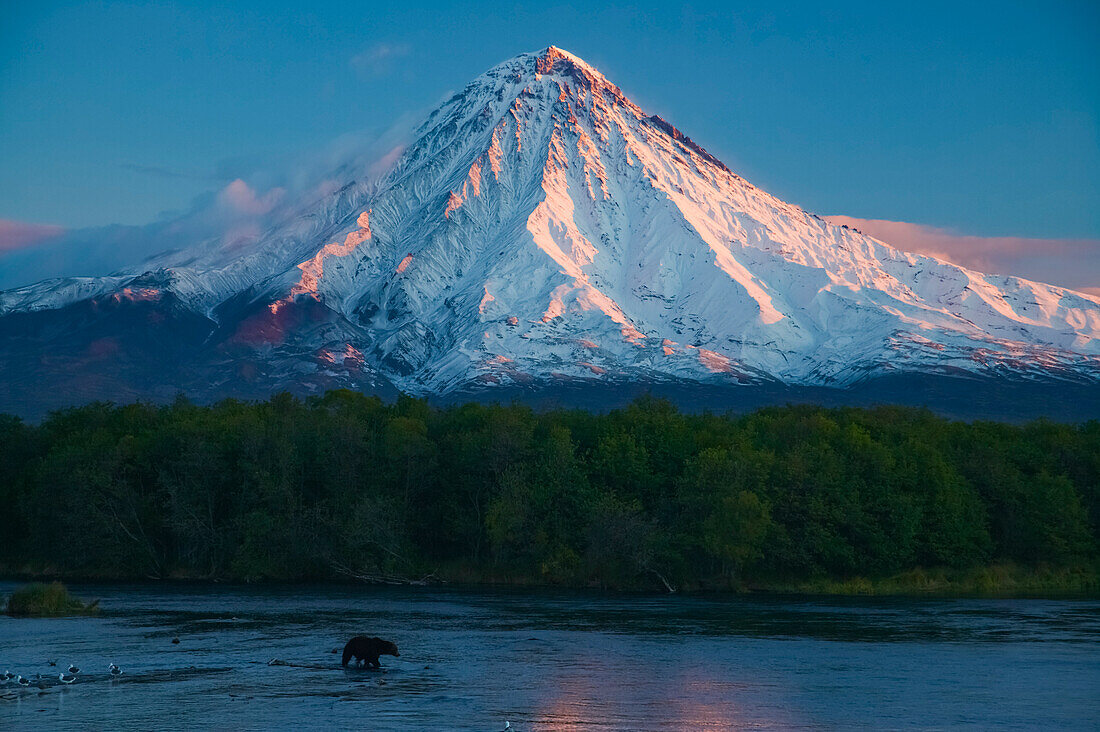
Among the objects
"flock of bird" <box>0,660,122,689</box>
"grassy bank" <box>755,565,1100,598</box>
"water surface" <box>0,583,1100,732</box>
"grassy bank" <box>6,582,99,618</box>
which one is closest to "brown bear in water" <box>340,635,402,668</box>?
"water surface" <box>0,583,1100,732</box>

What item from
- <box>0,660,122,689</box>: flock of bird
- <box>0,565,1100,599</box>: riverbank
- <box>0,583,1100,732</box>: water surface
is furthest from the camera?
<box>0,565,1100,599</box>: riverbank

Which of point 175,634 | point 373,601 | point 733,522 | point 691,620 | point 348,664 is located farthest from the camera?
point 733,522

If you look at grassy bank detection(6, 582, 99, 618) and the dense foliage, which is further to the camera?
the dense foliage

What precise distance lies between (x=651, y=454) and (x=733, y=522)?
11.9 meters

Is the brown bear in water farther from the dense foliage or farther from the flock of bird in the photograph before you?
the dense foliage

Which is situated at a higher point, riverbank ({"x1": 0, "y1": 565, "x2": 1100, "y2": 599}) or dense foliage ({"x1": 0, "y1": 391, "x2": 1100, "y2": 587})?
dense foliage ({"x1": 0, "y1": 391, "x2": 1100, "y2": 587})

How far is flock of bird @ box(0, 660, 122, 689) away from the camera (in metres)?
34.8

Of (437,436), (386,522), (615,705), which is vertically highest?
(437,436)

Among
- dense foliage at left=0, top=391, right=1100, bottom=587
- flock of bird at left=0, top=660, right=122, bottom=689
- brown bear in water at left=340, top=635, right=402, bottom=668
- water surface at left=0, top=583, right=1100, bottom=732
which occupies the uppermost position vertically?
dense foliage at left=0, top=391, right=1100, bottom=587

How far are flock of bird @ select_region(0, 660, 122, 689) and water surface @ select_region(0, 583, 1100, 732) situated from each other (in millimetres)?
381

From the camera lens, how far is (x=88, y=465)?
80938mm

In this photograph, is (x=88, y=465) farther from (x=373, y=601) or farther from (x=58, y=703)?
(x=58, y=703)

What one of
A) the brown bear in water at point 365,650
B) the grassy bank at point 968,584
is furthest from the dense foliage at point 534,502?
the brown bear in water at point 365,650

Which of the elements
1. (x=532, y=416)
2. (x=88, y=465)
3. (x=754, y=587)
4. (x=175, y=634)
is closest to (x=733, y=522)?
(x=754, y=587)
